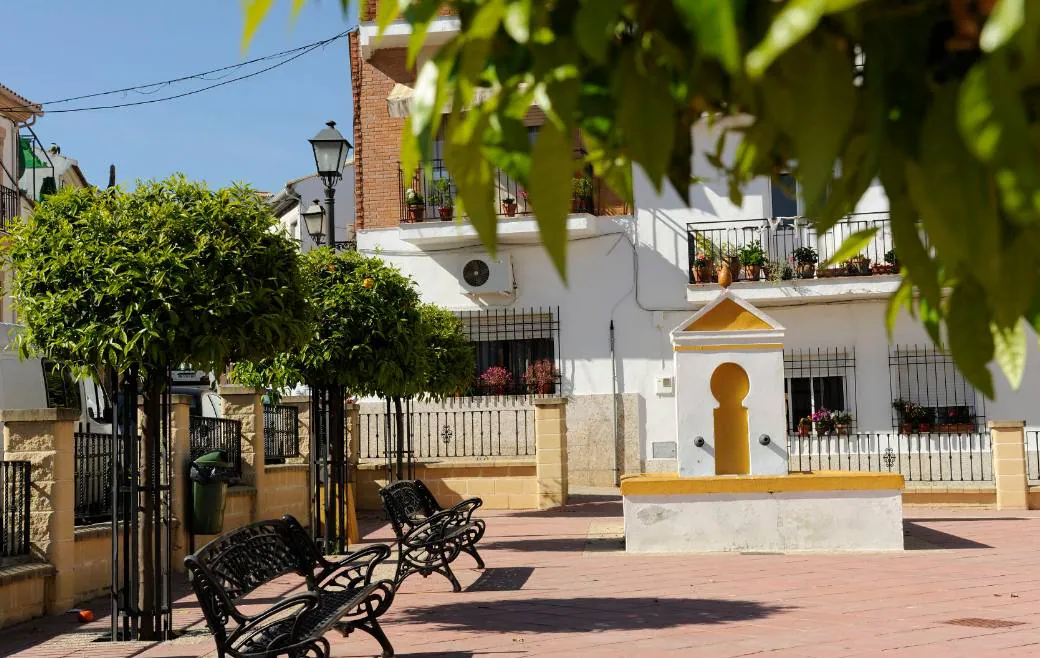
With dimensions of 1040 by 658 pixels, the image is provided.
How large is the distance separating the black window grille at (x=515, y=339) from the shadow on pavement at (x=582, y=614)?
13273mm

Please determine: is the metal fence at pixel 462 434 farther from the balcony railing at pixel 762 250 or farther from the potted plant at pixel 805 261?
the potted plant at pixel 805 261

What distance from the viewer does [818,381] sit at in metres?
23.1

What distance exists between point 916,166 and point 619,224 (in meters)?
22.5

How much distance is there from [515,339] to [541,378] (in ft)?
3.46

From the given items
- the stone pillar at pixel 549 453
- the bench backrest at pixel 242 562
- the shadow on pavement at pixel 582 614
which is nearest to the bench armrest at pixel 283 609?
the bench backrest at pixel 242 562

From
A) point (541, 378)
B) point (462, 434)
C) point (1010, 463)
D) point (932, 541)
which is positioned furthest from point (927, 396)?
point (932, 541)

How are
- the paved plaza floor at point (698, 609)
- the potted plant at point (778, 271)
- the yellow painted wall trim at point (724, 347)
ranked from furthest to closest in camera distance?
the potted plant at point (778, 271) < the yellow painted wall trim at point (724, 347) < the paved plaza floor at point (698, 609)

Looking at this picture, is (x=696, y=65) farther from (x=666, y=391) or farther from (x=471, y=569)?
(x=666, y=391)

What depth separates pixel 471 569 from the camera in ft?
40.7

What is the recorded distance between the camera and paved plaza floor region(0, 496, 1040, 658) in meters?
7.82

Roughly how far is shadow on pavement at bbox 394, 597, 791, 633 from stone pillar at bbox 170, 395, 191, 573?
3.41 meters

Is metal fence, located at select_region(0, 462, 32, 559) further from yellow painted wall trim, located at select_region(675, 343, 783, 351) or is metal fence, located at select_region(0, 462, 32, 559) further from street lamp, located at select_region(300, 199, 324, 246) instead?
street lamp, located at select_region(300, 199, 324, 246)

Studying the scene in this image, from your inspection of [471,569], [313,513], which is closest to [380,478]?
[313,513]

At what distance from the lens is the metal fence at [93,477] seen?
11.1m
